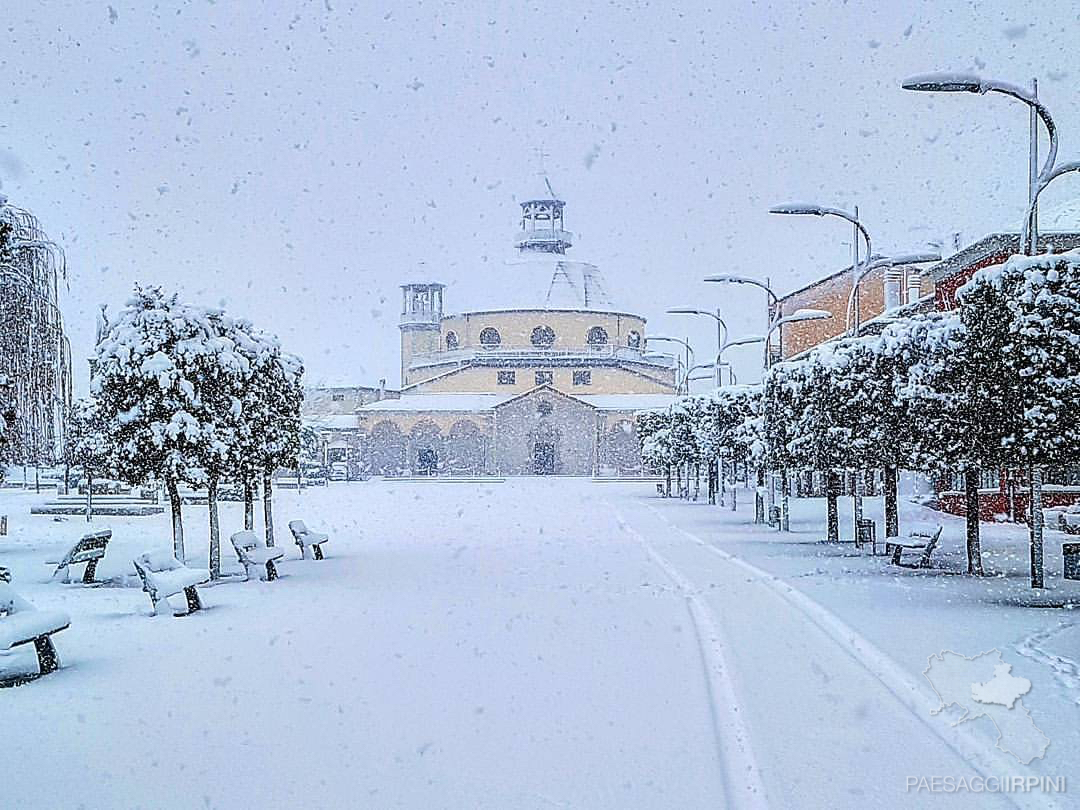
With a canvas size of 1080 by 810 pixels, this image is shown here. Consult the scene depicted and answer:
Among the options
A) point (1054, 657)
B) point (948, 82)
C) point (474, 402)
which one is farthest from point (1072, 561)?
point (474, 402)

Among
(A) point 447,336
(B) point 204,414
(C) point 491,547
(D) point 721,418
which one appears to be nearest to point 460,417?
(A) point 447,336

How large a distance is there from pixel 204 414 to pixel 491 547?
266 inches

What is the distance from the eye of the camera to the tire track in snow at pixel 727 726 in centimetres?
572

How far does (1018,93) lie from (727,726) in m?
9.76

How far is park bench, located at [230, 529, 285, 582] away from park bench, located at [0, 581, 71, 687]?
19.1ft

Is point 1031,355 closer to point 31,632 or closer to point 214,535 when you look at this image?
point 31,632

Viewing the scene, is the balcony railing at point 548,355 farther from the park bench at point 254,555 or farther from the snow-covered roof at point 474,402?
the park bench at point 254,555

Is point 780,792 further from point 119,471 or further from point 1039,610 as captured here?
point 119,471

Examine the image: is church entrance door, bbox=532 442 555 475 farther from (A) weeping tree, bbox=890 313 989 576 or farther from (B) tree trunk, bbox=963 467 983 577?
(B) tree trunk, bbox=963 467 983 577

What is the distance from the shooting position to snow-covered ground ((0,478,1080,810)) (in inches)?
237

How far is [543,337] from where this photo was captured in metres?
84.9

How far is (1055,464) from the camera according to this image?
43.1 ft

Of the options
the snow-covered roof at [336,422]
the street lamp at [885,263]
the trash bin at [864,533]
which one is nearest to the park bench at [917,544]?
the trash bin at [864,533]

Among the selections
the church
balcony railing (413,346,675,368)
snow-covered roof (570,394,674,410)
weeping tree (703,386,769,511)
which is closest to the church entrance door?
the church
